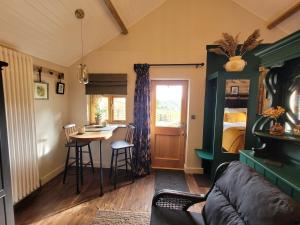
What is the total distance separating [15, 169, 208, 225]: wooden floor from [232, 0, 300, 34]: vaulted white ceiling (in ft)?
10.3

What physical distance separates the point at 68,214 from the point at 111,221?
1.97ft

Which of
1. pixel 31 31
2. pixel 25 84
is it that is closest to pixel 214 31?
pixel 31 31

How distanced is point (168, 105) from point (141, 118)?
0.65 metres

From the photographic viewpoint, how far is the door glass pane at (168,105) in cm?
345

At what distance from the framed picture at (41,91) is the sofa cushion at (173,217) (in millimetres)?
2425

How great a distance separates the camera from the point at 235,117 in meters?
2.76

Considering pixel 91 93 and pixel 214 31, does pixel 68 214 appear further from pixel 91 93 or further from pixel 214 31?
pixel 214 31

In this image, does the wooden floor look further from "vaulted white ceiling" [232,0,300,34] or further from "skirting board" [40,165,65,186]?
"vaulted white ceiling" [232,0,300,34]

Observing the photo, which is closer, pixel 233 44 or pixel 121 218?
pixel 121 218

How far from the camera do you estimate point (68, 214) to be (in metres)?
2.18

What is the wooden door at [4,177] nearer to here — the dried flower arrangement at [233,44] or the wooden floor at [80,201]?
the wooden floor at [80,201]

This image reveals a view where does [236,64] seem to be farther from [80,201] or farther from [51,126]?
[51,126]

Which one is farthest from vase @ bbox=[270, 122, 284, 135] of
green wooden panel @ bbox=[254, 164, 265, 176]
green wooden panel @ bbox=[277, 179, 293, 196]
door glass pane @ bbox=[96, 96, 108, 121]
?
door glass pane @ bbox=[96, 96, 108, 121]

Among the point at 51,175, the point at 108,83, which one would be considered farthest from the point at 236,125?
the point at 51,175
